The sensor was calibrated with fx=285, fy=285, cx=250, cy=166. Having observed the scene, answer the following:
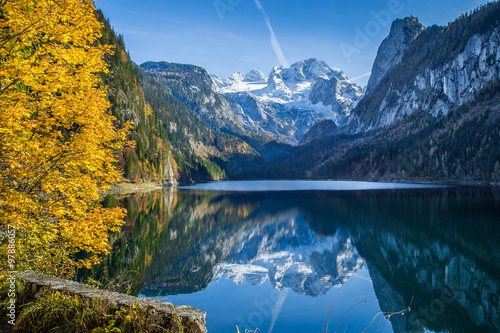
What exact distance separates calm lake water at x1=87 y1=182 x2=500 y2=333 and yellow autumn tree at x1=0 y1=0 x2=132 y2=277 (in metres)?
5.80

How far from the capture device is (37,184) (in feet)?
30.2

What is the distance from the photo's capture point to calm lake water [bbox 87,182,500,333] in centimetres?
1479

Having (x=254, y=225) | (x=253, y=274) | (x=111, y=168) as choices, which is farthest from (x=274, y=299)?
(x=254, y=225)

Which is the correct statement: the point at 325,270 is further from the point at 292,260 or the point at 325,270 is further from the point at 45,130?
the point at 45,130

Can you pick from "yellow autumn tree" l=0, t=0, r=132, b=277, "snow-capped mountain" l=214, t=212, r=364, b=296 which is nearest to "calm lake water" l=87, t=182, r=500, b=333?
"snow-capped mountain" l=214, t=212, r=364, b=296

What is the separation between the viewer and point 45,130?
31.6 feet

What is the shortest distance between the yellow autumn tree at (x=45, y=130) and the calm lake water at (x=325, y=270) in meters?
5.80

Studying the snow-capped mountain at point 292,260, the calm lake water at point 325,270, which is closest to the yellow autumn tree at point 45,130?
the calm lake water at point 325,270

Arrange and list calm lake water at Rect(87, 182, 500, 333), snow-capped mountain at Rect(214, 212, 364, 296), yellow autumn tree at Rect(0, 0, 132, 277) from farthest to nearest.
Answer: snow-capped mountain at Rect(214, 212, 364, 296) → calm lake water at Rect(87, 182, 500, 333) → yellow autumn tree at Rect(0, 0, 132, 277)

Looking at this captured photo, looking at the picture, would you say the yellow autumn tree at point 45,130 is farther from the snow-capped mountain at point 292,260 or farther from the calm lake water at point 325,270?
the snow-capped mountain at point 292,260

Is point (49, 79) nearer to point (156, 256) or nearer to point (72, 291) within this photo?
point (72, 291)

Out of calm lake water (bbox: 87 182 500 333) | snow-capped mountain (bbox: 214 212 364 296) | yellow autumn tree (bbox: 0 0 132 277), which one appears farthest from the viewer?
snow-capped mountain (bbox: 214 212 364 296)

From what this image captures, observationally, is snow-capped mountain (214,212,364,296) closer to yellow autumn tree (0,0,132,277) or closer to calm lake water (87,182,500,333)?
calm lake water (87,182,500,333)

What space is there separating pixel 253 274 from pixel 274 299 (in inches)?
215
